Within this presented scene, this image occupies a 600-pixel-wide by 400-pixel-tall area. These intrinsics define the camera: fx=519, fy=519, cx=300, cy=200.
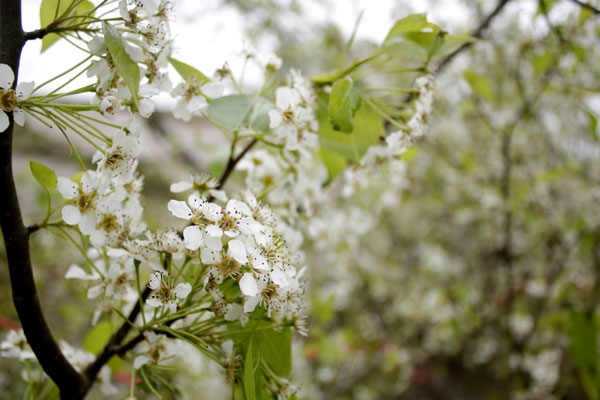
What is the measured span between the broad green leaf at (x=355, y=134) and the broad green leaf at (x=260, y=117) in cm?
8

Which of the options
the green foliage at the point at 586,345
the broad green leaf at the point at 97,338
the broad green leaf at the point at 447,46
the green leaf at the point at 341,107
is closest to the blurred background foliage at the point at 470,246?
the green foliage at the point at 586,345

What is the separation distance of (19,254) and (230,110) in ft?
0.74

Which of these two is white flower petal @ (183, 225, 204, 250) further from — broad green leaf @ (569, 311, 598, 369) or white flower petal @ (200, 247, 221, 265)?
broad green leaf @ (569, 311, 598, 369)

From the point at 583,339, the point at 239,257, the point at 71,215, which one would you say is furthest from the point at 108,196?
the point at 583,339

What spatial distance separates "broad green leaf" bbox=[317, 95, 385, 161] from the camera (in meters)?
0.59

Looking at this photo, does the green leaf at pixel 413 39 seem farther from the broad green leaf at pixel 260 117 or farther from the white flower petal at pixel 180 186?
the white flower petal at pixel 180 186

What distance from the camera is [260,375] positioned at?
431mm

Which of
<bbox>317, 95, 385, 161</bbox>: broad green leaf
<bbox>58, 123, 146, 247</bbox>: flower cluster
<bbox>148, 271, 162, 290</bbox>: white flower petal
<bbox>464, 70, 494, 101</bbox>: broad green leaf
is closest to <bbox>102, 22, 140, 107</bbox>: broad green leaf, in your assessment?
<bbox>58, 123, 146, 247</bbox>: flower cluster

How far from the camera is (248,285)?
39 cm

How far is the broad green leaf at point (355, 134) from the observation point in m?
0.59

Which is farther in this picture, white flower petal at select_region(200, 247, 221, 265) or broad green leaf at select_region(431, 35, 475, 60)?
broad green leaf at select_region(431, 35, 475, 60)

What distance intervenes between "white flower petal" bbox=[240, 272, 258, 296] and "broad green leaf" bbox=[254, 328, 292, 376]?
0.31ft

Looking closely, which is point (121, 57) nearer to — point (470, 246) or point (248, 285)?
point (248, 285)

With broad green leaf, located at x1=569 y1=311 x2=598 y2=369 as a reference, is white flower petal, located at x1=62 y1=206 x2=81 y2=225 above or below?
below
